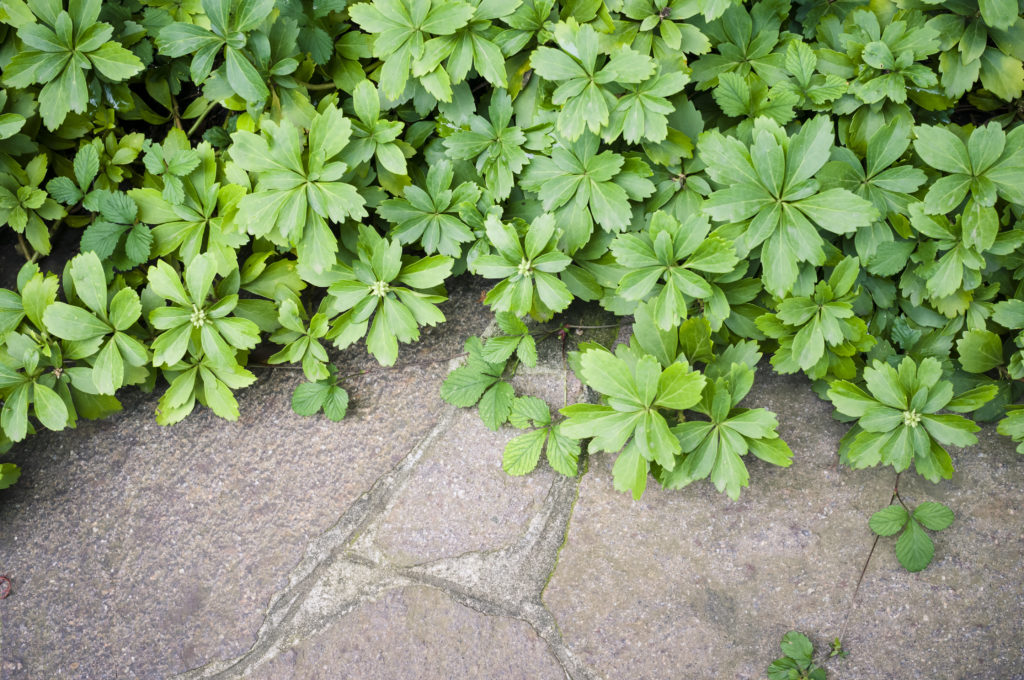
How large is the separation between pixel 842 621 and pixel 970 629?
0.28 meters

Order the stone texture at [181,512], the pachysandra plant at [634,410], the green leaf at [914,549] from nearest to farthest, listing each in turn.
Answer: the pachysandra plant at [634,410] < the green leaf at [914,549] < the stone texture at [181,512]

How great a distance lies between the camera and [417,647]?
1713 mm

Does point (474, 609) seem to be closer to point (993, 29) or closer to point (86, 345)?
point (86, 345)

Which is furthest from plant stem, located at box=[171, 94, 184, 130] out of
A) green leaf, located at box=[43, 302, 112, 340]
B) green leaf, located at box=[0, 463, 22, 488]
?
green leaf, located at box=[0, 463, 22, 488]

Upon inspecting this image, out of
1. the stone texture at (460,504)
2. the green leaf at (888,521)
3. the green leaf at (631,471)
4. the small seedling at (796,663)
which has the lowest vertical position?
the small seedling at (796,663)

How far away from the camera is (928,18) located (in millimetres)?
1642

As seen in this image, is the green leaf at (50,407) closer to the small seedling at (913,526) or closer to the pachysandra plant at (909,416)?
the pachysandra plant at (909,416)

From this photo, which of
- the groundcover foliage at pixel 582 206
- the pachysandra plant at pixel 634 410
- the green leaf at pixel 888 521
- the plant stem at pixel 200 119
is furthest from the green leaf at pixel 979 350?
the plant stem at pixel 200 119

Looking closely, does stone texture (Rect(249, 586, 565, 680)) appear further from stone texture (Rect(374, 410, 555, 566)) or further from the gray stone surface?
stone texture (Rect(374, 410, 555, 566))

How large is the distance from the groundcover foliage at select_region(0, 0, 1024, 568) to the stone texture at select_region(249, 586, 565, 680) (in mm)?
410

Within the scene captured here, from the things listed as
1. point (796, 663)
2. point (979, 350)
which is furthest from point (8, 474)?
point (979, 350)

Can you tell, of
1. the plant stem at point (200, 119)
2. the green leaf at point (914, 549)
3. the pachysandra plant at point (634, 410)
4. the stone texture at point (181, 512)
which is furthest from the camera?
the plant stem at point (200, 119)

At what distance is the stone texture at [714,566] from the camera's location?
165 centimetres

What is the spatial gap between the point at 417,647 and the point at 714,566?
29.4 inches
